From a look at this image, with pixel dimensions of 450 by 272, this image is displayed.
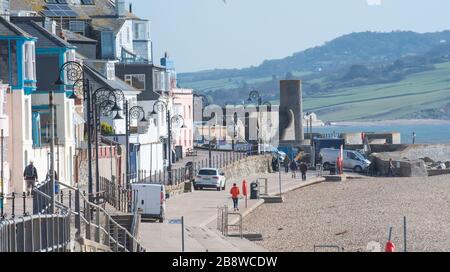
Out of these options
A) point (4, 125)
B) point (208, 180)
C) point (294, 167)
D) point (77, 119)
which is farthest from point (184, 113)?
point (4, 125)

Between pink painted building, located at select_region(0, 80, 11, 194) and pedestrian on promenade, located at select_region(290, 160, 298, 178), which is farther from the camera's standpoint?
pedestrian on promenade, located at select_region(290, 160, 298, 178)

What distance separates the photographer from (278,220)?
50031mm

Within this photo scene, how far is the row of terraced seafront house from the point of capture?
44.6 m

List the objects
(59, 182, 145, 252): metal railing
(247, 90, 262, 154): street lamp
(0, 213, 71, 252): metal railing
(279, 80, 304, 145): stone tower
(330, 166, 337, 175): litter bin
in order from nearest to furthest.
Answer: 1. (0, 213, 71, 252): metal railing
2. (59, 182, 145, 252): metal railing
3. (247, 90, 262, 154): street lamp
4. (330, 166, 337, 175): litter bin
5. (279, 80, 304, 145): stone tower

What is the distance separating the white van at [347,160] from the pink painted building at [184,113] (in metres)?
8.76

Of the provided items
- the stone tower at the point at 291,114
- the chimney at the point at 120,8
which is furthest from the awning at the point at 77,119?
the stone tower at the point at 291,114

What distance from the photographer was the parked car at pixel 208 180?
197ft

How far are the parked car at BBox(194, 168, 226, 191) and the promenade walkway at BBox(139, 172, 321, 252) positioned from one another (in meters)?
0.58

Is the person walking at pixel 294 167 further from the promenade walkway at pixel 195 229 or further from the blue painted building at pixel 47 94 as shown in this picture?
the blue painted building at pixel 47 94

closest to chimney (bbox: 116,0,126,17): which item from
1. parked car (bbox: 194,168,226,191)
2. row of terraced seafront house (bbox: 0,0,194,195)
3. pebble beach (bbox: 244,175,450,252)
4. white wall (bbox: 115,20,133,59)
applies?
row of terraced seafront house (bbox: 0,0,194,195)

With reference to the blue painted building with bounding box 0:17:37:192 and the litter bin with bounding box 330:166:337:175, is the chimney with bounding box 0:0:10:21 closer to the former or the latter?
the blue painted building with bounding box 0:17:37:192

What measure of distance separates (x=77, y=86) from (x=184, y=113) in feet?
136
